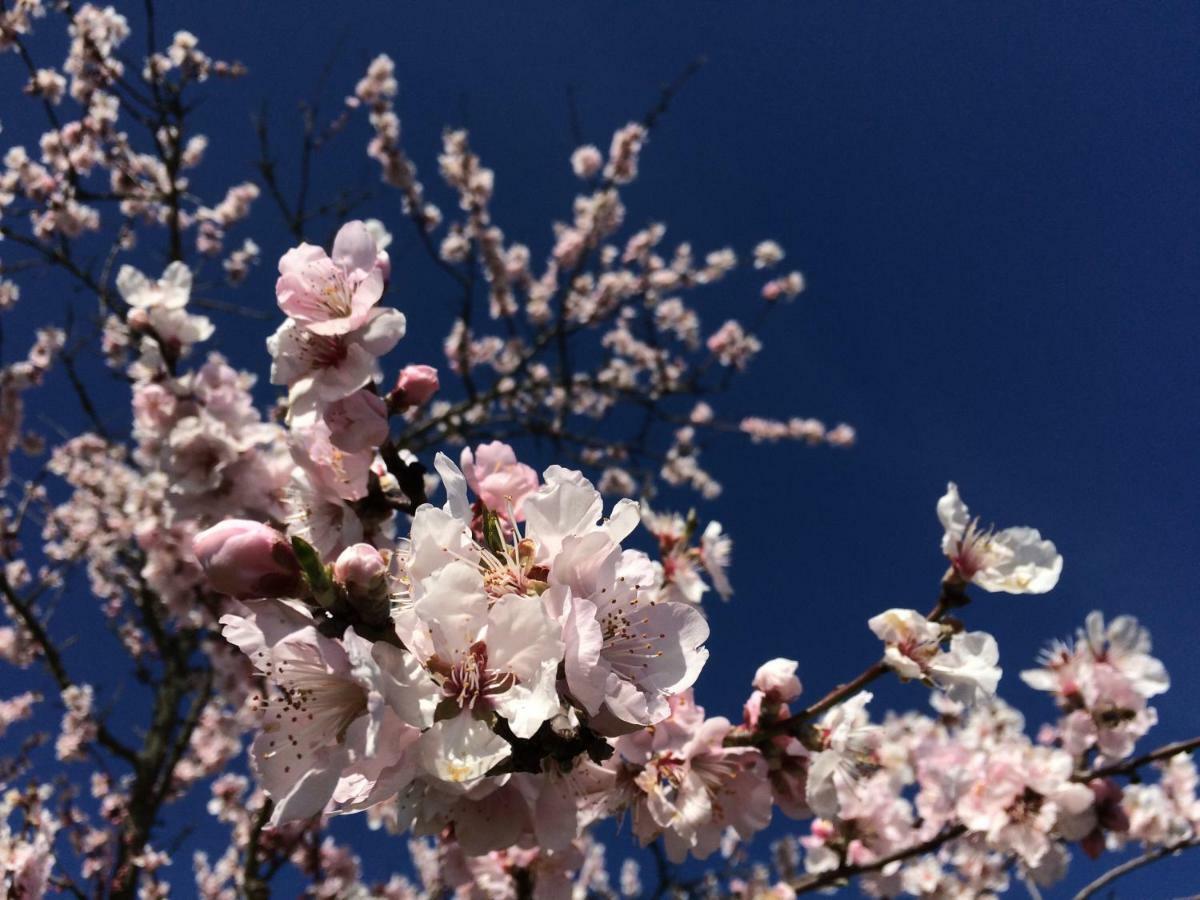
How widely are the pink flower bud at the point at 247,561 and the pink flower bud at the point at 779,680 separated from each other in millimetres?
967

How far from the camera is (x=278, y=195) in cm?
455

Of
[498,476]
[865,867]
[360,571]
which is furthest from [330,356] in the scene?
[865,867]

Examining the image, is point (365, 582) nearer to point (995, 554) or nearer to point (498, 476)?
point (498, 476)

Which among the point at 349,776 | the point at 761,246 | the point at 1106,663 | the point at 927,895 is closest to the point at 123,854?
the point at 349,776

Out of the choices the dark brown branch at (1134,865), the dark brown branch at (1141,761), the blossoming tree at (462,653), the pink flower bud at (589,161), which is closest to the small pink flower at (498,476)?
the blossoming tree at (462,653)

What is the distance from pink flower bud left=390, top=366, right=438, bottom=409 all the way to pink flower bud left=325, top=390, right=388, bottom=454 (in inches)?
5.7

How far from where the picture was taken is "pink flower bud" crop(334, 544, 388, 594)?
35.8 inches

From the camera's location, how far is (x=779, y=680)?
1.48 m

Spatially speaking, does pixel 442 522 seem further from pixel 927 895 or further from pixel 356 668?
pixel 927 895

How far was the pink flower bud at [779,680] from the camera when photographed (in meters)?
1.49

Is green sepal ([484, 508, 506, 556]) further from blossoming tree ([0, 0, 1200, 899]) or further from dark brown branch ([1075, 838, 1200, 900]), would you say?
dark brown branch ([1075, 838, 1200, 900])

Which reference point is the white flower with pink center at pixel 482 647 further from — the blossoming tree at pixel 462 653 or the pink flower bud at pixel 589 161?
the pink flower bud at pixel 589 161

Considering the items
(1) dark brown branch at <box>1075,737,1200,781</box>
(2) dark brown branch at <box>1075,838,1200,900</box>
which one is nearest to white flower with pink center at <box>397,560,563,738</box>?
(1) dark brown branch at <box>1075,737,1200,781</box>

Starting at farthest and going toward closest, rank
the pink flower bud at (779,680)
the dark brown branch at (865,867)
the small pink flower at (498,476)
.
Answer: the dark brown branch at (865,867) → the pink flower bud at (779,680) → the small pink flower at (498,476)
